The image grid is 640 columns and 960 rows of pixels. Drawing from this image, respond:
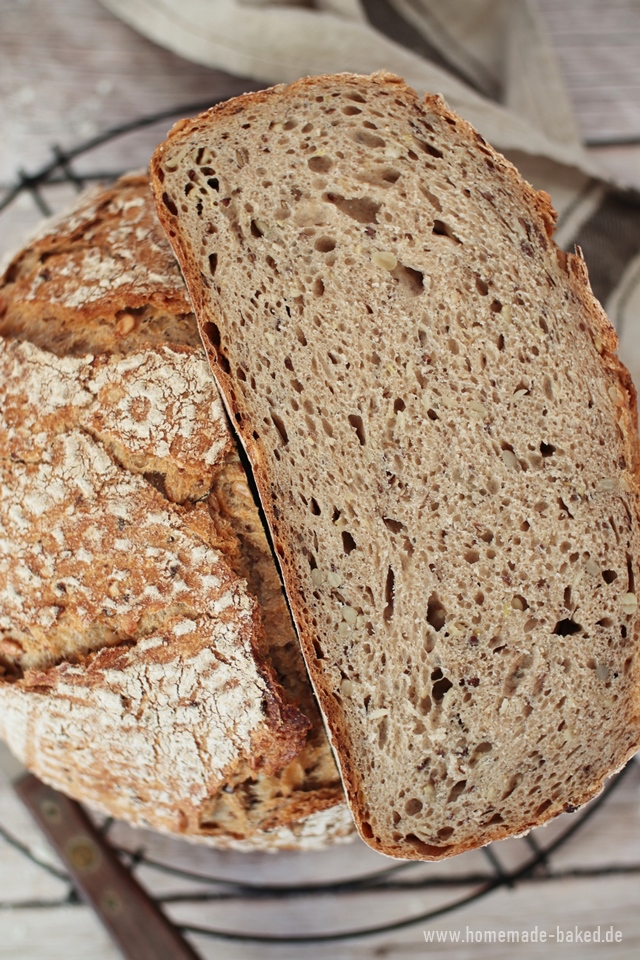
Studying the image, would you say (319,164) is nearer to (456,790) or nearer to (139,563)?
(139,563)

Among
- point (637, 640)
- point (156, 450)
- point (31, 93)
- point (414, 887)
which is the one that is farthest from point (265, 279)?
point (414, 887)

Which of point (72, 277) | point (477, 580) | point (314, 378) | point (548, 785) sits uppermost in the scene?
point (72, 277)

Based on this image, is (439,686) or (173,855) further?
(173,855)

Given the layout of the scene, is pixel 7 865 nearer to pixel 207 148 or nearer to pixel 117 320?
pixel 117 320

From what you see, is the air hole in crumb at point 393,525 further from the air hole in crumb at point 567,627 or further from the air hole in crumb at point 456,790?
the air hole in crumb at point 456,790

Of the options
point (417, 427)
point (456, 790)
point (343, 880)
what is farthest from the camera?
point (343, 880)

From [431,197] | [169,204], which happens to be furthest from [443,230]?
[169,204]
